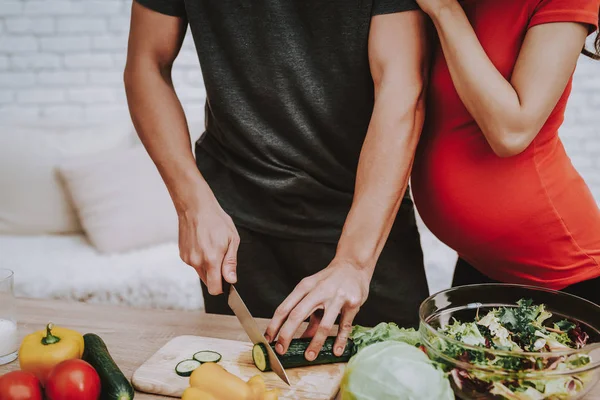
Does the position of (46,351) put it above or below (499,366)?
below

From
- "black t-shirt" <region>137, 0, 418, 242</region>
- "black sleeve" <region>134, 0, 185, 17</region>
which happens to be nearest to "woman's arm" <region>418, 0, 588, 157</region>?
"black t-shirt" <region>137, 0, 418, 242</region>

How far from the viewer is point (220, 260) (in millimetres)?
1323

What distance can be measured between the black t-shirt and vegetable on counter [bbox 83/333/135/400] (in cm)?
54

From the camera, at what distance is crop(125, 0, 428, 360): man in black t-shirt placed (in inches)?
52.5

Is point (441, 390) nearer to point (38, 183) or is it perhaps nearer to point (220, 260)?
point (220, 260)

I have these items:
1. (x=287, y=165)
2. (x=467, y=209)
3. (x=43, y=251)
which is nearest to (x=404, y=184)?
(x=467, y=209)

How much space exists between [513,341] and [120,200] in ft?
7.70

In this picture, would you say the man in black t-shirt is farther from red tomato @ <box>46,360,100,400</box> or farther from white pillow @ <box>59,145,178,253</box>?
white pillow @ <box>59,145,178,253</box>

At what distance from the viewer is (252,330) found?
1217 millimetres

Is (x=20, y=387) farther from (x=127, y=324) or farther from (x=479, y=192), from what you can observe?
(x=479, y=192)

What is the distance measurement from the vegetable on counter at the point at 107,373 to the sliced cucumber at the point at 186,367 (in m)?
0.10

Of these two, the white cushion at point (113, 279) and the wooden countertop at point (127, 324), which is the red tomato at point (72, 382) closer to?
the wooden countertop at point (127, 324)

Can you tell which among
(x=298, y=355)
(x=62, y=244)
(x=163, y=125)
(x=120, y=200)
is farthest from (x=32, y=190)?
(x=298, y=355)

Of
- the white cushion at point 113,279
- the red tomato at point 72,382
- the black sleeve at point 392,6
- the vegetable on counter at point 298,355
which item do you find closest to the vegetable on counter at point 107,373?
the red tomato at point 72,382
